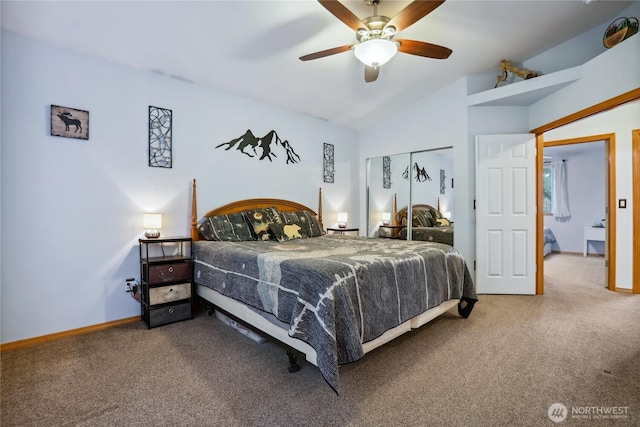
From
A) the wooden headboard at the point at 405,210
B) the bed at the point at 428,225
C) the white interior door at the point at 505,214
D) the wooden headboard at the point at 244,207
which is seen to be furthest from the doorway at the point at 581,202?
the wooden headboard at the point at 244,207

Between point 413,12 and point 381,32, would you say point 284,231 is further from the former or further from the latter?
point 413,12

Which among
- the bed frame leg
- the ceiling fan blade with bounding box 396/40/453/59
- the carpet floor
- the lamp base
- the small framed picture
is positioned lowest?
the carpet floor

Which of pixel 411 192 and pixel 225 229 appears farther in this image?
pixel 411 192

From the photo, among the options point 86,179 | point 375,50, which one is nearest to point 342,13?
point 375,50

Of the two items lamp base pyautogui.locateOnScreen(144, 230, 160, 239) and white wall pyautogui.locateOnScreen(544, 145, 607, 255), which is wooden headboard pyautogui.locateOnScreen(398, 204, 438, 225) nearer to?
lamp base pyautogui.locateOnScreen(144, 230, 160, 239)

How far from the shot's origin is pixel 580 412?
1571mm

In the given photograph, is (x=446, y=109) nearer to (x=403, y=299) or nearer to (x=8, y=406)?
(x=403, y=299)

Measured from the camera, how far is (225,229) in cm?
327

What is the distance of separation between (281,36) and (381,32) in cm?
99

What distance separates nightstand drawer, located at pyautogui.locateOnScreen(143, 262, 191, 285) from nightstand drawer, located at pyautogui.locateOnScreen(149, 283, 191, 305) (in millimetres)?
65

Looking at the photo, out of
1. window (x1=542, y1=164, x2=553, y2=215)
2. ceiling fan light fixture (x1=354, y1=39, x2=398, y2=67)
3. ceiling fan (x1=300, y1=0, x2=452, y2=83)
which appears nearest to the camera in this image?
ceiling fan (x1=300, y1=0, x2=452, y2=83)

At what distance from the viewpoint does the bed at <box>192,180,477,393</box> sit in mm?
1644

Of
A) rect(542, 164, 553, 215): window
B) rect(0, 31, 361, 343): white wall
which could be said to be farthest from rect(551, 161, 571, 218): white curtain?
rect(0, 31, 361, 343): white wall

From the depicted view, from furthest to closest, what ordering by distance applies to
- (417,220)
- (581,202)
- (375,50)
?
1. (581,202)
2. (417,220)
3. (375,50)
